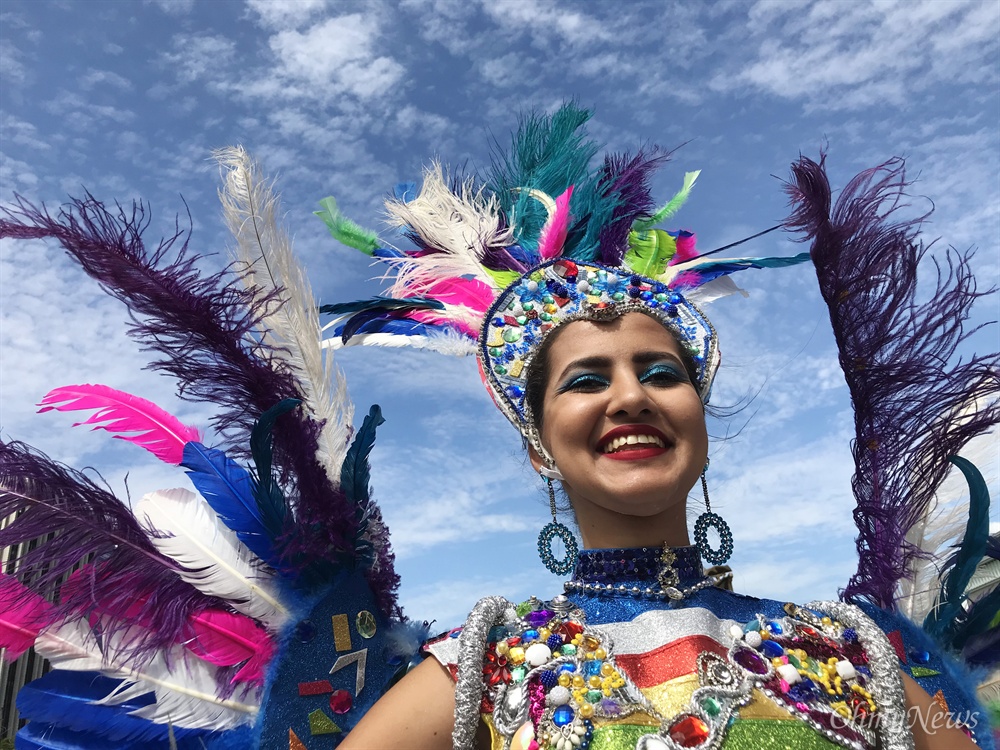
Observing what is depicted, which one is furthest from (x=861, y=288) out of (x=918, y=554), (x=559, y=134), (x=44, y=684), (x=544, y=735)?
(x=44, y=684)

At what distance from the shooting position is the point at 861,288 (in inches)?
124

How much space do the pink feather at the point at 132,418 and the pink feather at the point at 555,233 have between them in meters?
1.65

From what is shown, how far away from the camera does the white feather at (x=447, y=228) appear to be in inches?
134

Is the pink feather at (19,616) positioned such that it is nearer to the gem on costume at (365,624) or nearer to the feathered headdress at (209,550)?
the feathered headdress at (209,550)

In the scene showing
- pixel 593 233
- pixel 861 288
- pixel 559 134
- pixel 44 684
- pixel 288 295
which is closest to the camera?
pixel 44 684

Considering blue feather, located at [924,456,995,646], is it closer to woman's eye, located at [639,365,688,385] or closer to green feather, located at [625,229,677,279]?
woman's eye, located at [639,365,688,385]

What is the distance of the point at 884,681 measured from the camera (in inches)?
90.0

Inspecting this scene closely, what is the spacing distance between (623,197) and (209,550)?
2444 mm

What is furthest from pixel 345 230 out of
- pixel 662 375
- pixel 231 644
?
pixel 231 644

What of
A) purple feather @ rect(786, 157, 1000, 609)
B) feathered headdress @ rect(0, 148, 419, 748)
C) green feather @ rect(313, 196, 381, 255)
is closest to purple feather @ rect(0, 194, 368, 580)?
feathered headdress @ rect(0, 148, 419, 748)

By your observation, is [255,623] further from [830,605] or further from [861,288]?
[861,288]

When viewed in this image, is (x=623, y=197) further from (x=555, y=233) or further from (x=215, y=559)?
(x=215, y=559)

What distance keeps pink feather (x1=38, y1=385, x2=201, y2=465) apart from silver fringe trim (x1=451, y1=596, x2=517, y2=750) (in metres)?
1.31

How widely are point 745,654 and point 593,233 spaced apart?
1938 millimetres
